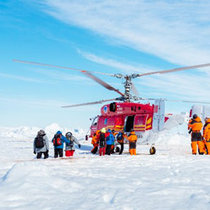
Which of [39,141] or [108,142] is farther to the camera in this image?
[108,142]

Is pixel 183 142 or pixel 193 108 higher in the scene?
pixel 193 108

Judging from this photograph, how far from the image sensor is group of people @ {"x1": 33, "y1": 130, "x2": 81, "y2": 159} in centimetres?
1048

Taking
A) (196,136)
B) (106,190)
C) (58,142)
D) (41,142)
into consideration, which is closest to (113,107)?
(58,142)

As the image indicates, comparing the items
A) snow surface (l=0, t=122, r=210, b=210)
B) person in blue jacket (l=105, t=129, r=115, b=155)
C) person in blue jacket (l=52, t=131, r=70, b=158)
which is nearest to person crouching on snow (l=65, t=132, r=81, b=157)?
person in blue jacket (l=52, t=131, r=70, b=158)

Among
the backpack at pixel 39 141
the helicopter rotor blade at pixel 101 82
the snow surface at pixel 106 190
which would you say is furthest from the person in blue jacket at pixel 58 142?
the snow surface at pixel 106 190

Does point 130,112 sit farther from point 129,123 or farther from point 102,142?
point 102,142

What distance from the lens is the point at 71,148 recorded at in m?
12.3

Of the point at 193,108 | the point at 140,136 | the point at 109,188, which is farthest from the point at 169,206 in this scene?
the point at 193,108

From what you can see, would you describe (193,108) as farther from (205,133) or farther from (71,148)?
(71,148)

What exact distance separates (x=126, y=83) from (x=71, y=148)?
610 cm

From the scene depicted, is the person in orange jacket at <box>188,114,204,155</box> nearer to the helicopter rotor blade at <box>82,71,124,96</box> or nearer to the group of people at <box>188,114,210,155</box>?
the group of people at <box>188,114,210,155</box>

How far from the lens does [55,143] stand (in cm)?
1182

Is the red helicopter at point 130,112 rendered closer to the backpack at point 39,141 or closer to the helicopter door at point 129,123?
the helicopter door at point 129,123

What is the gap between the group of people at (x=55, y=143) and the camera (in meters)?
10.5
